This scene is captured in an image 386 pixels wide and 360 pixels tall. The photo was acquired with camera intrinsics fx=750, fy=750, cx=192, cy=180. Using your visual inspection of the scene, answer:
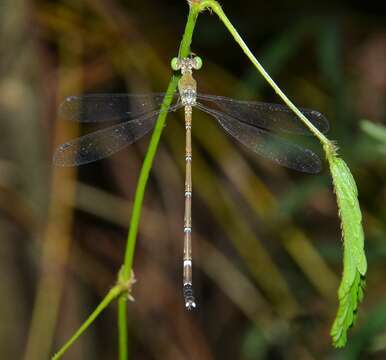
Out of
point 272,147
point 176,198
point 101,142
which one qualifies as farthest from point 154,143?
point 176,198

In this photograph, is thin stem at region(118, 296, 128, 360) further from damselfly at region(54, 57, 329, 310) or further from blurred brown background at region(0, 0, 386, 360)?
blurred brown background at region(0, 0, 386, 360)

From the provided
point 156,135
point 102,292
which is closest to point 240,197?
point 102,292

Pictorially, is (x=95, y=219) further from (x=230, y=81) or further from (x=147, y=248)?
(x=230, y=81)

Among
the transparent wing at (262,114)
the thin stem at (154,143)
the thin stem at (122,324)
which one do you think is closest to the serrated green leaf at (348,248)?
the thin stem at (154,143)

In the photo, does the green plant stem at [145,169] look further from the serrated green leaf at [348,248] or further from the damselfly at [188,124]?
the damselfly at [188,124]

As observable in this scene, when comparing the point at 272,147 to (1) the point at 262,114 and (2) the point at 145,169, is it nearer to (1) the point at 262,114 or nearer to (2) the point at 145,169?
(1) the point at 262,114

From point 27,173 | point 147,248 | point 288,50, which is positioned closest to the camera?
point 27,173
